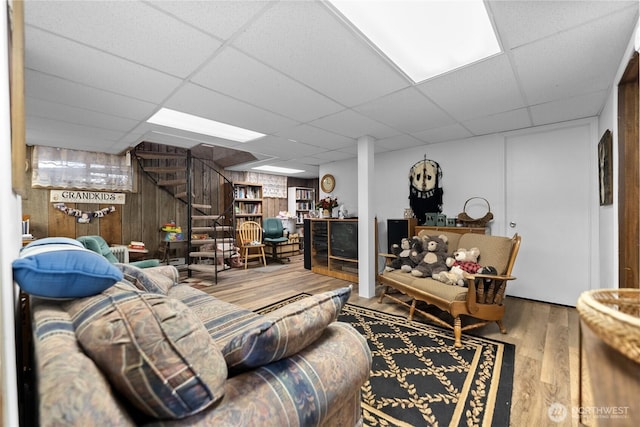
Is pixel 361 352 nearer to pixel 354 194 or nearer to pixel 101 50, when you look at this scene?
pixel 101 50

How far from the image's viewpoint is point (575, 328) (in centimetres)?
245

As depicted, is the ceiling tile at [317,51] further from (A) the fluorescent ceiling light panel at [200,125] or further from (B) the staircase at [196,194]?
(B) the staircase at [196,194]

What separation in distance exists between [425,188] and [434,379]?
114 inches

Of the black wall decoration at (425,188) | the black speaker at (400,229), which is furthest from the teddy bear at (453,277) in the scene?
the black wall decoration at (425,188)

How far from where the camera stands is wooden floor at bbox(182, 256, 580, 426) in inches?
60.9

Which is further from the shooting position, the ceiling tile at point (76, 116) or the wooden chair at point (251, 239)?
the wooden chair at point (251, 239)

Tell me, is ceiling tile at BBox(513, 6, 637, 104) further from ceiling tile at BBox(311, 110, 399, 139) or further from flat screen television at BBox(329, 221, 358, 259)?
flat screen television at BBox(329, 221, 358, 259)

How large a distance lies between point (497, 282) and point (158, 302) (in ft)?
8.47

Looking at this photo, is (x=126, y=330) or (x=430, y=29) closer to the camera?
(x=126, y=330)

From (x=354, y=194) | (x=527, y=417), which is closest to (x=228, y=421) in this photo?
(x=527, y=417)

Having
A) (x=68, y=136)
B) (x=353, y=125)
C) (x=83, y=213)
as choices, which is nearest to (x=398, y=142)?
(x=353, y=125)

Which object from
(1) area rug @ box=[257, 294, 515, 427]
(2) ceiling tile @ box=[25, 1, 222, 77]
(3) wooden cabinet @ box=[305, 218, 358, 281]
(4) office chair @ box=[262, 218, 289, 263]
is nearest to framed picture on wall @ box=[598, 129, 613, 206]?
(1) area rug @ box=[257, 294, 515, 427]

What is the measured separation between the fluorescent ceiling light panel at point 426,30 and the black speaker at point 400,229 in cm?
236

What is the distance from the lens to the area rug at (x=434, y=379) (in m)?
1.45
